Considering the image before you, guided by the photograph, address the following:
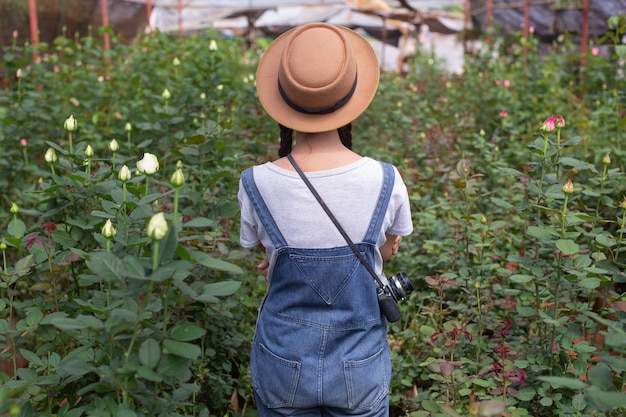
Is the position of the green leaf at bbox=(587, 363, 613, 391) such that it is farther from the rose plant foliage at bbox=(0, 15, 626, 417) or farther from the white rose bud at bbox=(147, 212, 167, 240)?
the white rose bud at bbox=(147, 212, 167, 240)

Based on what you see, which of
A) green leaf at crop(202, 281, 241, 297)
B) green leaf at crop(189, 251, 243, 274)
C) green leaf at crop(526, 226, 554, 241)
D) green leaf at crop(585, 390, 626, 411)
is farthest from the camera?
green leaf at crop(526, 226, 554, 241)

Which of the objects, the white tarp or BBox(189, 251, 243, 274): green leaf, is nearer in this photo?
BBox(189, 251, 243, 274): green leaf

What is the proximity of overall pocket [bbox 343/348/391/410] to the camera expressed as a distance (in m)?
0.11

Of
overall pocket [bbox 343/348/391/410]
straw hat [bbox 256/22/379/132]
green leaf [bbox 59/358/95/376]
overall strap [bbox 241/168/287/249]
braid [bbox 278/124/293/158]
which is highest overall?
straw hat [bbox 256/22/379/132]

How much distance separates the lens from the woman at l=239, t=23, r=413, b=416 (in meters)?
1.70

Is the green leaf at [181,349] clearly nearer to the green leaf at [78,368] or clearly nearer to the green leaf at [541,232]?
the green leaf at [78,368]

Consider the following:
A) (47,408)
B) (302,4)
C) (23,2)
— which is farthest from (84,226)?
(302,4)

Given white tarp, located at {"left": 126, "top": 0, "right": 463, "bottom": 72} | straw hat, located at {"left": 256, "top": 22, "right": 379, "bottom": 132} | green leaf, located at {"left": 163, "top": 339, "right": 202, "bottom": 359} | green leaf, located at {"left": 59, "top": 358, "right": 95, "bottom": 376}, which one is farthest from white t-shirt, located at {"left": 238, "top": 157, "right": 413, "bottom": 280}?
white tarp, located at {"left": 126, "top": 0, "right": 463, "bottom": 72}

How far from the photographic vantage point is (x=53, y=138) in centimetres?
409

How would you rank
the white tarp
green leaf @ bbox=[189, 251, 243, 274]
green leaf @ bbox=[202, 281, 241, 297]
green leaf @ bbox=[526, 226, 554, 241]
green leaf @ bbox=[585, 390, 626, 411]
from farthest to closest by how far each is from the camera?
the white tarp
green leaf @ bbox=[526, 226, 554, 241]
green leaf @ bbox=[202, 281, 241, 297]
green leaf @ bbox=[189, 251, 243, 274]
green leaf @ bbox=[585, 390, 626, 411]

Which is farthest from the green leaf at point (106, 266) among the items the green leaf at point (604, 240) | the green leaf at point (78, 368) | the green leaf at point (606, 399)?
the green leaf at point (604, 240)

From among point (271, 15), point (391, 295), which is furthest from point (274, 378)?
point (271, 15)

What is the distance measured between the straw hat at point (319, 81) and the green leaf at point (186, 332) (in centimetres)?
61

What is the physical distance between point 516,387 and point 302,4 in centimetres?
1663
